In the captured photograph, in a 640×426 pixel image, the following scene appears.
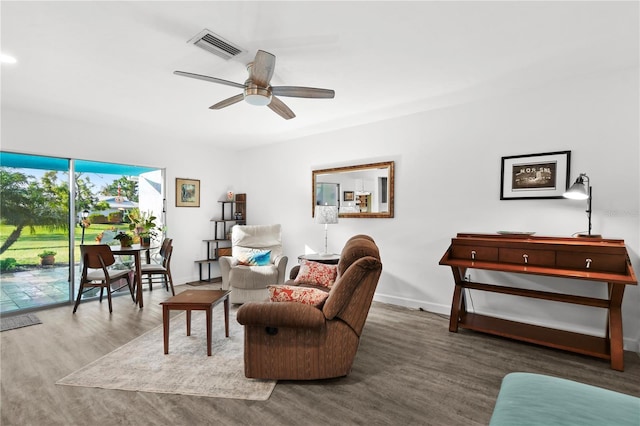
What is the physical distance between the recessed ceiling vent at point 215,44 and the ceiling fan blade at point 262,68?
0.23 meters

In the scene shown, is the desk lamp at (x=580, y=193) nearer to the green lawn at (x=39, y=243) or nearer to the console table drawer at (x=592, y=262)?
the console table drawer at (x=592, y=262)

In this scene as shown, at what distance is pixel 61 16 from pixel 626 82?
453 centimetres

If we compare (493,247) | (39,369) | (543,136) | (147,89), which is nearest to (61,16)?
(147,89)

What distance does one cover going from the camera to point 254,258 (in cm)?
458

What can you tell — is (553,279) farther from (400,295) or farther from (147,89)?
(147,89)

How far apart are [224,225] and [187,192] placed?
96 centimetres

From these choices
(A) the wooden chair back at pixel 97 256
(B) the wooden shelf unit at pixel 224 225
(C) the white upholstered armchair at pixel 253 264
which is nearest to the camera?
(A) the wooden chair back at pixel 97 256

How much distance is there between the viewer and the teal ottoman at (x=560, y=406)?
111 cm

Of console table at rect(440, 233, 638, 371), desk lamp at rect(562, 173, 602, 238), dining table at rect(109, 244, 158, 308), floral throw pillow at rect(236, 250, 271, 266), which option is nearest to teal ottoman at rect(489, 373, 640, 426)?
console table at rect(440, 233, 638, 371)

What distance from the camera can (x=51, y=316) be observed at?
388 centimetres

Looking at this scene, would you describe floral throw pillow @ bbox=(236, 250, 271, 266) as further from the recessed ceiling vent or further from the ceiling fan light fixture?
the recessed ceiling vent

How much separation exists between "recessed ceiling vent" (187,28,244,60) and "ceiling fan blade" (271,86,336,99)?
41cm

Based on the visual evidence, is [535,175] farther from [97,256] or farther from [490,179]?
[97,256]

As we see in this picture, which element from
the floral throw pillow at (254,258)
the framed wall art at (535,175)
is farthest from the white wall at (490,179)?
the floral throw pillow at (254,258)
